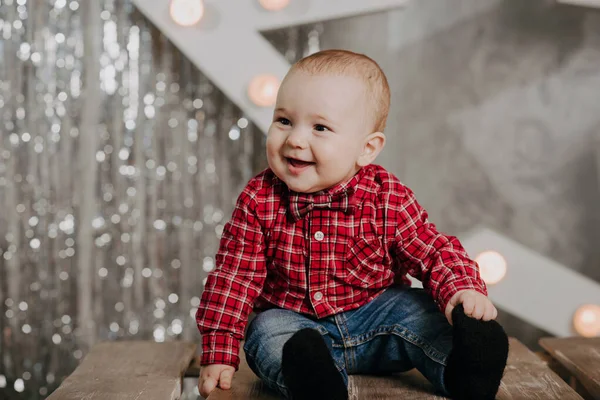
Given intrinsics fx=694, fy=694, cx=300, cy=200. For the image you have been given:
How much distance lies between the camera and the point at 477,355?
0.85m

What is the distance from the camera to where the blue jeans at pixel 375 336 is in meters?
0.93

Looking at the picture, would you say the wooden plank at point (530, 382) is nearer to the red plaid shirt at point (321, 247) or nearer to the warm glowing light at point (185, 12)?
the red plaid shirt at point (321, 247)

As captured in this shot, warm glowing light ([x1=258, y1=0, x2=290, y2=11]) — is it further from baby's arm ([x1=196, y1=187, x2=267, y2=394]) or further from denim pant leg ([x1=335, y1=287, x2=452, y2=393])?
denim pant leg ([x1=335, y1=287, x2=452, y2=393])

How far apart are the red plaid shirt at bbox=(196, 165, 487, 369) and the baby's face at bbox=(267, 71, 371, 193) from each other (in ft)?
0.16

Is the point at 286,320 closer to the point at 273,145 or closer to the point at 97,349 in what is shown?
the point at 273,145

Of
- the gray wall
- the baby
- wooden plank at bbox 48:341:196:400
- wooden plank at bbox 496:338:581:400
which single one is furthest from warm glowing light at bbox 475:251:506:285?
wooden plank at bbox 48:341:196:400

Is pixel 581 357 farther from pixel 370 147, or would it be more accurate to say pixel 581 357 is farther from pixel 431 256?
pixel 370 147

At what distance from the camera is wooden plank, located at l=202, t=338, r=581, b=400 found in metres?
0.93

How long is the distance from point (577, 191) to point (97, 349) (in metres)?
0.98

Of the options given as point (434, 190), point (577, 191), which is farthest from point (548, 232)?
point (434, 190)

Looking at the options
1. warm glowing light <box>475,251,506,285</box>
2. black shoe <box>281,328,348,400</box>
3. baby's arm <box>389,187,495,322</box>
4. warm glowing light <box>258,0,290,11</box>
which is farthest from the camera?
warm glowing light <box>475,251,506,285</box>

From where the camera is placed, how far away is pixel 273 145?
97 centimetres

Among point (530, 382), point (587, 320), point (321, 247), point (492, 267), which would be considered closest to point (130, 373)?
point (321, 247)

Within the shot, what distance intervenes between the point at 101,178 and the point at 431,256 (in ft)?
2.35
